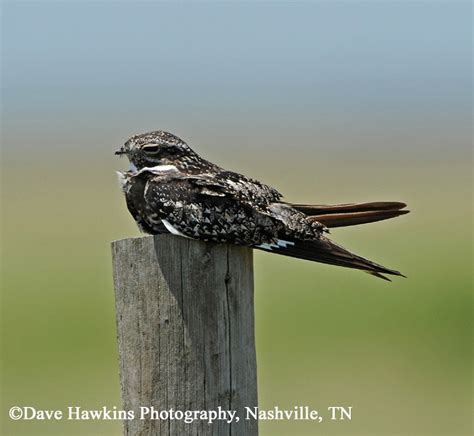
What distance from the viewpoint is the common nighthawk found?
14.3ft

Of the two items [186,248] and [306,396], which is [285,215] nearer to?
[186,248]

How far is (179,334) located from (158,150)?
53.6 inches

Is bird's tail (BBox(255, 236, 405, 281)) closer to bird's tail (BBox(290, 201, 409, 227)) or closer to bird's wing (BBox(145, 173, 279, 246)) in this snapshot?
bird's wing (BBox(145, 173, 279, 246))

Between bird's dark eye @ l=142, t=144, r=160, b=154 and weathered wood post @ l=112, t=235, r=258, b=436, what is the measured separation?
1.07 meters

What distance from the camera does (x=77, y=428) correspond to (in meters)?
8.84

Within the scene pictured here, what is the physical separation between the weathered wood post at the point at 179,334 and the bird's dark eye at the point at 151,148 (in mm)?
1067

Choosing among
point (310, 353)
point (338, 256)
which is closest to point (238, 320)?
Answer: point (338, 256)

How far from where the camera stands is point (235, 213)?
14.6 feet

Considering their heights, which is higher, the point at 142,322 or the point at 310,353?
the point at 310,353

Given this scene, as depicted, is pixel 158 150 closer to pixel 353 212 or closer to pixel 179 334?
pixel 353 212

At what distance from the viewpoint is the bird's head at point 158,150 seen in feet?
16.2

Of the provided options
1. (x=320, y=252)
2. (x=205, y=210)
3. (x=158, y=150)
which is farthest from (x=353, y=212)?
(x=158, y=150)

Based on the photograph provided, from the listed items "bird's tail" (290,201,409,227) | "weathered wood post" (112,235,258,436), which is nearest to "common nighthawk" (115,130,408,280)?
"bird's tail" (290,201,409,227)

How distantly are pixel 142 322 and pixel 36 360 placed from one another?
7.48m
